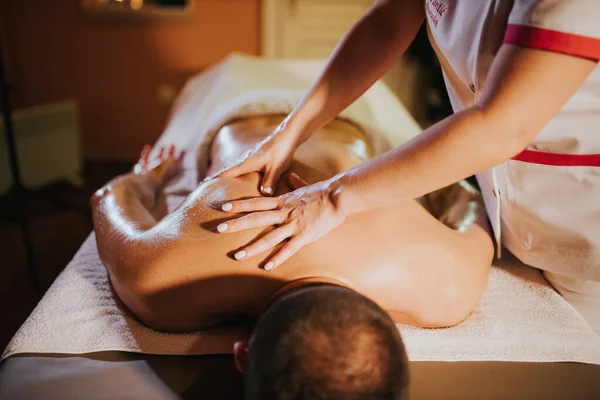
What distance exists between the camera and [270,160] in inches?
41.3

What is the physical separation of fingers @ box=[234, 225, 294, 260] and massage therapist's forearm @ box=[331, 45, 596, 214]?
0.34 feet

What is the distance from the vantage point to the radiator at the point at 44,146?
7.93 ft

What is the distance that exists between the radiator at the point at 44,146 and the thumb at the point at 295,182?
193cm

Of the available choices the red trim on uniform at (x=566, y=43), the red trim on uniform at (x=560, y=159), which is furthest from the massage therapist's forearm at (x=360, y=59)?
the red trim on uniform at (x=566, y=43)

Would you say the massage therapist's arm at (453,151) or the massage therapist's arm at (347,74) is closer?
the massage therapist's arm at (453,151)

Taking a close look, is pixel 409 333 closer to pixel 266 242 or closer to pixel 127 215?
pixel 266 242

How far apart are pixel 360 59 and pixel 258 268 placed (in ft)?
1.77

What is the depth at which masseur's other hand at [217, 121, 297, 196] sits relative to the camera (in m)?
1.03

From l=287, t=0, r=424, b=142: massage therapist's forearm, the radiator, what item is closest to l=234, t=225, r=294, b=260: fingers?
l=287, t=0, r=424, b=142: massage therapist's forearm

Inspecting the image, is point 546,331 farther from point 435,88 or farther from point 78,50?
point 78,50

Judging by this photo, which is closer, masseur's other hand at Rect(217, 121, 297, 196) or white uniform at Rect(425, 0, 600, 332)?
white uniform at Rect(425, 0, 600, 332)

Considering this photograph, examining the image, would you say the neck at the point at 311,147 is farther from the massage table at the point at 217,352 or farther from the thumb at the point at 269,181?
the massage table at the point at 217,352

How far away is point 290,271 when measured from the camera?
83 cm

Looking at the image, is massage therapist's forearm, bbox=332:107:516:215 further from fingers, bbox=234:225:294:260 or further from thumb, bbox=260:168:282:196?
thumb, bbox=260:168:282:196
